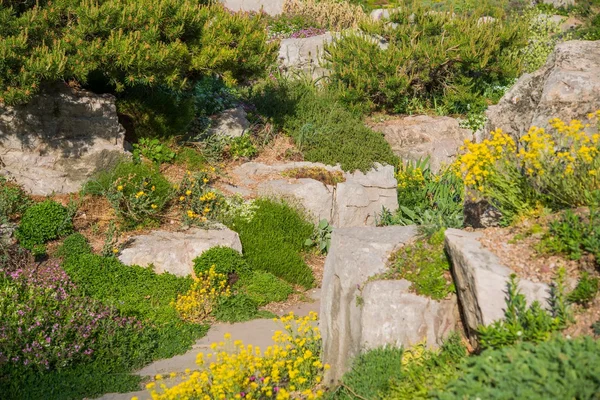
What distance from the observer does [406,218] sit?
10.5 meters

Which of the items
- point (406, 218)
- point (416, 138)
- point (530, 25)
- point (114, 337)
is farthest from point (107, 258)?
point (530, 25)

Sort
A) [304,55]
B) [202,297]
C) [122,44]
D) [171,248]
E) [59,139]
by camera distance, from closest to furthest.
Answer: [202,297], [171,248], [122,44], [59,139], [304,55]

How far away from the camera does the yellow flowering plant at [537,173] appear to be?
550cm

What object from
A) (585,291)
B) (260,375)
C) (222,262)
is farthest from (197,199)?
(585,291)

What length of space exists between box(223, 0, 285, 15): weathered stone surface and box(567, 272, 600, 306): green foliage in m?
18.6

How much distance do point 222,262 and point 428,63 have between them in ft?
23.2

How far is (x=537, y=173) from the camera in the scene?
19.2 ft

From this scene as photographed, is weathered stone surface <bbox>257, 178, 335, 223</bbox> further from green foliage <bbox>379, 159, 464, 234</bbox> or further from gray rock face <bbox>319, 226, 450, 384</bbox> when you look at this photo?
gray rock face <bbox>319, 226, 450, 384</bbox>

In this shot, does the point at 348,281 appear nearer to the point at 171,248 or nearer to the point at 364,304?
the point at 364,304

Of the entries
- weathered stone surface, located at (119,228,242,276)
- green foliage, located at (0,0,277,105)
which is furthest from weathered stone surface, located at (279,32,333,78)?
weathered stone surface, located at (119,228,242,276)

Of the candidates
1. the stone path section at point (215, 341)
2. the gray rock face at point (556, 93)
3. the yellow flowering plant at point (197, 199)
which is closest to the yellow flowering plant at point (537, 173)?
the gray rock face at point (556, 93)

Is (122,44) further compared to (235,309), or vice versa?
(122,44)

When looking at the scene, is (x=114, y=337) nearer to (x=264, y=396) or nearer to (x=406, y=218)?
(x=264, y=396)

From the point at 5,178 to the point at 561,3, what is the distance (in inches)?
819
